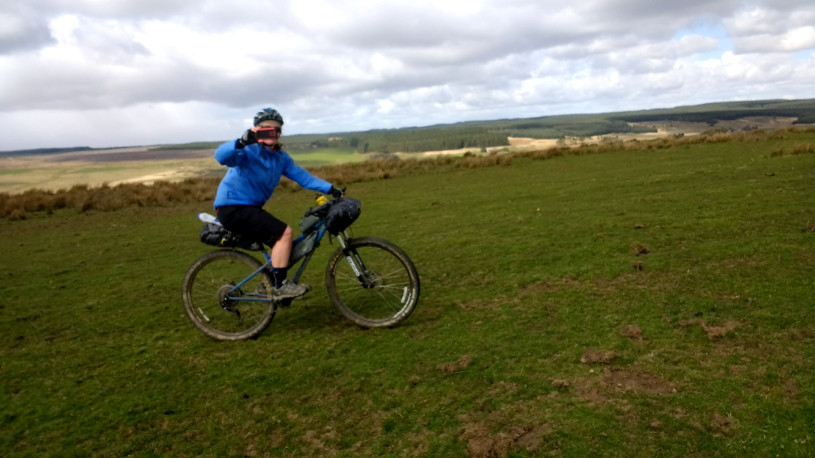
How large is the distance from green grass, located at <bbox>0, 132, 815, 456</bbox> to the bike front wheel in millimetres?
254

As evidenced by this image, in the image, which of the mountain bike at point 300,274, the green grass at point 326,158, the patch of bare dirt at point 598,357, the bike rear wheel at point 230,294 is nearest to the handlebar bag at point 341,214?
the mountain bike at point 300,274

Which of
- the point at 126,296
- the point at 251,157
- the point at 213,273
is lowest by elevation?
the point at 126,296

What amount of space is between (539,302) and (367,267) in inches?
75.1

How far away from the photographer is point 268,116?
545 cm

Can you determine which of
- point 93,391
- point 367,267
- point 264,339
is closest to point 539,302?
point 367,267

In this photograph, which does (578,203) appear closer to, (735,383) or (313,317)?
(313,317)

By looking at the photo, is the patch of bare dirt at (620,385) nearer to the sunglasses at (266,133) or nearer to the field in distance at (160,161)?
the sunglasses at (266,133)

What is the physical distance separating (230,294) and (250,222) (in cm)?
94

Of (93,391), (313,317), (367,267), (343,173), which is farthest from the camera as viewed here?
(343,173)

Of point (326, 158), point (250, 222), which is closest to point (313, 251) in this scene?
point (250, 222)

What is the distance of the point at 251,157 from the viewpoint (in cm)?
535

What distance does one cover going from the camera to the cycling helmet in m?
5.41

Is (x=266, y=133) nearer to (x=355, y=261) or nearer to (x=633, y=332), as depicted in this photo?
(x=355, y=261)

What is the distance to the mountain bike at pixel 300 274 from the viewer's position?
5.55 m
